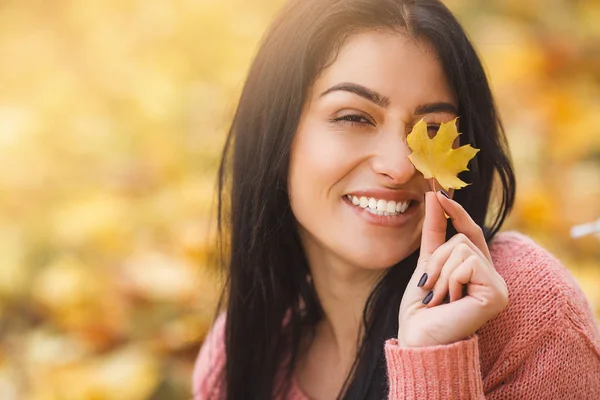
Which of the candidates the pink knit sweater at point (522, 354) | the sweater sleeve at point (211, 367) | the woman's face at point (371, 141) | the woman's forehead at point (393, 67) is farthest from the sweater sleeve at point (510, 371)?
the sweater sleeve at point (211, 367)

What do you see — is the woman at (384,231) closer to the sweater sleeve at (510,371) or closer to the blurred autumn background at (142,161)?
the sweater sleeve at (510,371)

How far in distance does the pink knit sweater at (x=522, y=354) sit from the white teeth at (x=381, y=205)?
9.1 inches

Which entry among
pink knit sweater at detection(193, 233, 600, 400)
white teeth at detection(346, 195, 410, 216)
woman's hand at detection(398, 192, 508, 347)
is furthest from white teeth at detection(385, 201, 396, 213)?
pink knit sweater at detection(193, 233, 600, 400)

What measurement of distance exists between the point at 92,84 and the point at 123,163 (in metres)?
0.67

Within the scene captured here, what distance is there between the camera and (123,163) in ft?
11.1

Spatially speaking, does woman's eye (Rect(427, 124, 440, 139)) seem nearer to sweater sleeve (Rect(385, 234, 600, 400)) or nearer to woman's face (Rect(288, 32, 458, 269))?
woman's face (Rect(288, 32, 458, 269))

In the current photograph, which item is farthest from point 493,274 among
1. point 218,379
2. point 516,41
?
point 516,41

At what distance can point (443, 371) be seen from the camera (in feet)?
4.18

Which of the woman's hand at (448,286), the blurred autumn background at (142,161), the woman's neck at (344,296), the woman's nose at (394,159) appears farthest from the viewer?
the blurred autumn background at (142,161)

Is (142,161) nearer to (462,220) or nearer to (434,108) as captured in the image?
(434,108)

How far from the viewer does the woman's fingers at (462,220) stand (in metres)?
1.32

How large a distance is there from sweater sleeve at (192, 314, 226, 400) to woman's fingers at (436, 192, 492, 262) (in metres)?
0.87

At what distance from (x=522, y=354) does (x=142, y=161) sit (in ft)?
7.75

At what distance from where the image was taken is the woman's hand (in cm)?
124
